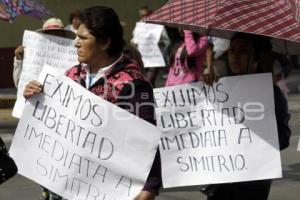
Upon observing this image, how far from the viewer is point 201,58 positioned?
8242mm

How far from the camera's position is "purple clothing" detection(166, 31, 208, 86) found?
7.91 meters

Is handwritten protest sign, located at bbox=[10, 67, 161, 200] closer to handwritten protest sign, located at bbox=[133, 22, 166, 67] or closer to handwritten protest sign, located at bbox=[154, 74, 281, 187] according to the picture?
handwritten protest sign, located at bbox=[154, 74, 281, 187]

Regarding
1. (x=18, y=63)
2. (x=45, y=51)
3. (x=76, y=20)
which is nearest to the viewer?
(x=76, y=20)

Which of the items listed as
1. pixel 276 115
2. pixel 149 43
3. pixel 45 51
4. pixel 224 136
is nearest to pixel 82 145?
pixel 224 136

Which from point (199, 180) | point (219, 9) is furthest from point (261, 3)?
point (199, 180)

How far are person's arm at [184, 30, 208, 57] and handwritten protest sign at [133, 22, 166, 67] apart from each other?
18.6 feet

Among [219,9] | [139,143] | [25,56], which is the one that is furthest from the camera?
[25,56]

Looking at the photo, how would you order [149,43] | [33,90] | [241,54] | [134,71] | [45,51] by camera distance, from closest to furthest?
[134,71] < [33,90] < [241,54] < [45,51] < [149,43]

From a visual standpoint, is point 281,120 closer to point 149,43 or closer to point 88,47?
point 88,47

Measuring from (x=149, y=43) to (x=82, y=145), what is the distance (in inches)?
418

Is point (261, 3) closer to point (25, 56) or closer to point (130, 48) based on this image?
point (130, 48)

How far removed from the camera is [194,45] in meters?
7.99

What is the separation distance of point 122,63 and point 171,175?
38.8 inches

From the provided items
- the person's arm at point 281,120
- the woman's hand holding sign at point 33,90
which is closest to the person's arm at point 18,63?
the person's arm at point 281,120
